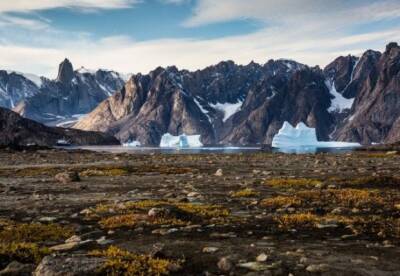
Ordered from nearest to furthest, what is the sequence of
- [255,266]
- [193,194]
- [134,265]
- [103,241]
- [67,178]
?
[134,265] < [255,266] < [103,241] < [193,194] < [67,178]

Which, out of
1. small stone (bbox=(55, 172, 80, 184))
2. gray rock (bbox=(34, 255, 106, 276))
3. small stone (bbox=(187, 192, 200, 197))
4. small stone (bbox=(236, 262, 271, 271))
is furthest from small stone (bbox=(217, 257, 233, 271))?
small stone (bbox=(55, 172, 80, 184))

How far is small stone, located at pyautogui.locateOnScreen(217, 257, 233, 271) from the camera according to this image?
10.8 m

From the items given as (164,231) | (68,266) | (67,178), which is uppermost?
(68,266)

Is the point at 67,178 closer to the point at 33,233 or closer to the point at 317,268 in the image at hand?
the point at 33,233

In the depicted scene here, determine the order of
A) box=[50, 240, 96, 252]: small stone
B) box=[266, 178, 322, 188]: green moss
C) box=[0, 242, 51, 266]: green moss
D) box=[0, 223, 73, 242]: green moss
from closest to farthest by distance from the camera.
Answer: box=[0, 242, 51, 266]: green moss → box=[50, 240, 96, 252]: small stone → box=[0, 223, 73, 242]: green moss → box=[266, 178, 322, 188]: green moss

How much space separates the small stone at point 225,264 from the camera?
10789 mm

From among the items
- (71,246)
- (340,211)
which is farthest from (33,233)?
(340,211)

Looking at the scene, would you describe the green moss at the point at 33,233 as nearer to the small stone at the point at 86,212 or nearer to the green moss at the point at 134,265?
the small stone at the point at 86,212

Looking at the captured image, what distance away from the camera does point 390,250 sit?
39.7 feet

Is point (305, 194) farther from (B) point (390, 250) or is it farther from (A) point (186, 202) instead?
(B) point (390, 250)

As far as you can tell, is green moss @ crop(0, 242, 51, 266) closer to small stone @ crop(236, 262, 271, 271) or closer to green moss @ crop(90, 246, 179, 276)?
green moss @ crop(90, 246, 179, 276)

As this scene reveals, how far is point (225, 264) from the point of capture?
1088 cm

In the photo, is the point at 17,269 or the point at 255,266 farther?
the point at 255,266

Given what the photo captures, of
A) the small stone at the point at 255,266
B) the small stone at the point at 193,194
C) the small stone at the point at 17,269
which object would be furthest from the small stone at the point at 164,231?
the small stone at the point at 193,194
